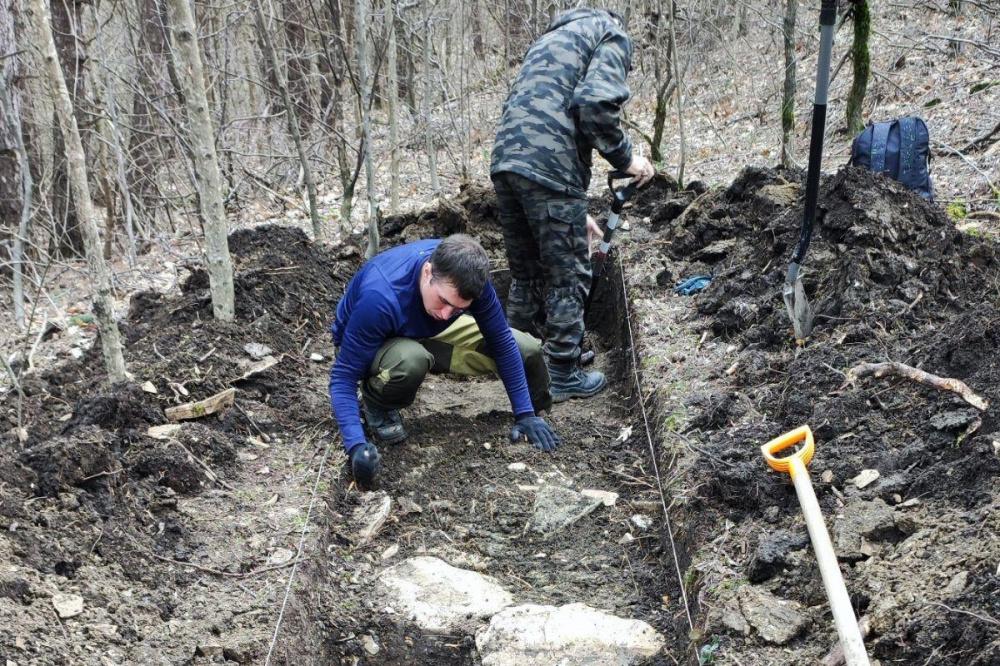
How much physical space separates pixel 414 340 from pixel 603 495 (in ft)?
3.88

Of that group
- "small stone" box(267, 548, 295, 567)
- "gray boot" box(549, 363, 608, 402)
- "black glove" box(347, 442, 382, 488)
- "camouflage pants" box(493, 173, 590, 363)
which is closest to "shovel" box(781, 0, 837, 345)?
"camouflage pants" box(493, 173, 590, 363)

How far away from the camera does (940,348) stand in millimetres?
3312

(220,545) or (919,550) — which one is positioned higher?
(919,550)

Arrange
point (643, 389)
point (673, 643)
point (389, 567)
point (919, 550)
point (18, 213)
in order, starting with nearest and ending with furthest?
1. point (919, 550)
2. point (673, 643)
3. point (389, 567)
4. point (643, 389)
5. point (18, 213)

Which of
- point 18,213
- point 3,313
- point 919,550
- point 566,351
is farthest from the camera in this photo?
point 18,213

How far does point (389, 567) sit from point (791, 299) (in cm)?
241

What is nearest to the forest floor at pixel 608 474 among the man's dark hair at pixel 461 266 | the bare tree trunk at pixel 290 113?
the man's dark hair at pixel 461 266

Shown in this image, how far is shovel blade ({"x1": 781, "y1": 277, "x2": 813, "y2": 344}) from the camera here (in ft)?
13.7

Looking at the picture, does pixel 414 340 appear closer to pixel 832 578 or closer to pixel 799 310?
pixel 799 310

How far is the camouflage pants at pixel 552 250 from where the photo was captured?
457 cm

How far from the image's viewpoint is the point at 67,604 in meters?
2.74

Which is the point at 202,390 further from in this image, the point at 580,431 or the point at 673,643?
the point at 673,643

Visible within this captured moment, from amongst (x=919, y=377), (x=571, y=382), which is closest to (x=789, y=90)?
(x=571, y=382)

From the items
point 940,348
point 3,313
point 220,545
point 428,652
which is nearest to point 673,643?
point 428,652
